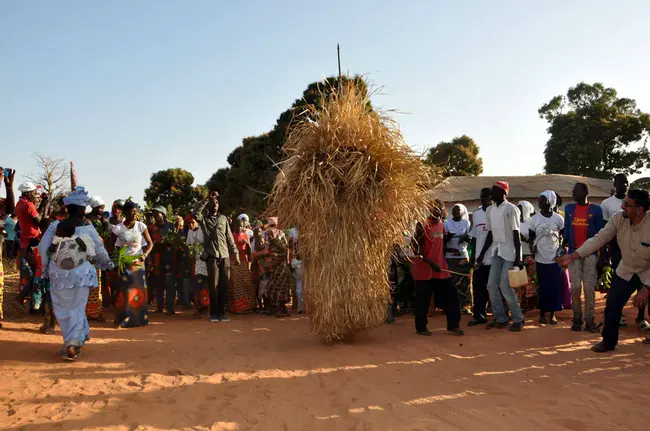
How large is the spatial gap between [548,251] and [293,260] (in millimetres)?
4532

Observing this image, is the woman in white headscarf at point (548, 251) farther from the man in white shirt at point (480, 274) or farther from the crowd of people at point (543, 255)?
the man in white shirt at point (480, 274)

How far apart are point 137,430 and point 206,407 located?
615 millimetres

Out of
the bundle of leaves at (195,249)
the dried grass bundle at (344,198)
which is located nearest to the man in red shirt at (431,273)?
the dried grass bundle at (344,198)

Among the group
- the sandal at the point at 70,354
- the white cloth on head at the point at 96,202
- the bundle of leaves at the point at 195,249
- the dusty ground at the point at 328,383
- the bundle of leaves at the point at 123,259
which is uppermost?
the white cloth on head at the point at 96,202

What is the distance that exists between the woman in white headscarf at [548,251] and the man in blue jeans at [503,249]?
0.79 metres

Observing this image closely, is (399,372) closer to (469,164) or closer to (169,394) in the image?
(169,394)

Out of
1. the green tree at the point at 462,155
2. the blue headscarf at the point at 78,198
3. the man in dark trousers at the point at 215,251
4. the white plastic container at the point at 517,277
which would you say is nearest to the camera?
the blue headscarf at the point at 78,198

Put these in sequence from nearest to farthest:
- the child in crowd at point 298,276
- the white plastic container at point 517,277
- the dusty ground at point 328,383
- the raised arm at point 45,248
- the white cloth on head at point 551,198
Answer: the dusty ground at point 328,383 < the raised arm at point 45,248 < the white plastic container at point 517,277 < the white cloth on head at point 551,198 < the child in crowd at point 298,276

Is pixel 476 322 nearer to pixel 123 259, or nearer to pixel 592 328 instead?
pixel 592 328

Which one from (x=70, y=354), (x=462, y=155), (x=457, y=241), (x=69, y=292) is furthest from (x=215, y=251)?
(x=462, y=155)

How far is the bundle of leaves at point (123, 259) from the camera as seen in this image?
7.73 meters

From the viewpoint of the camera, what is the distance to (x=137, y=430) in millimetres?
3650

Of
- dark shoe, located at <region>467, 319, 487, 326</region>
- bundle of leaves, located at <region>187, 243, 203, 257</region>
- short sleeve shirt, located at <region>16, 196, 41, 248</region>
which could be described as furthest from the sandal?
dark shoe, located at <region>467, 319, 487, 326</region>

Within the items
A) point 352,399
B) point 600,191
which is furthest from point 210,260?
point 600,191
